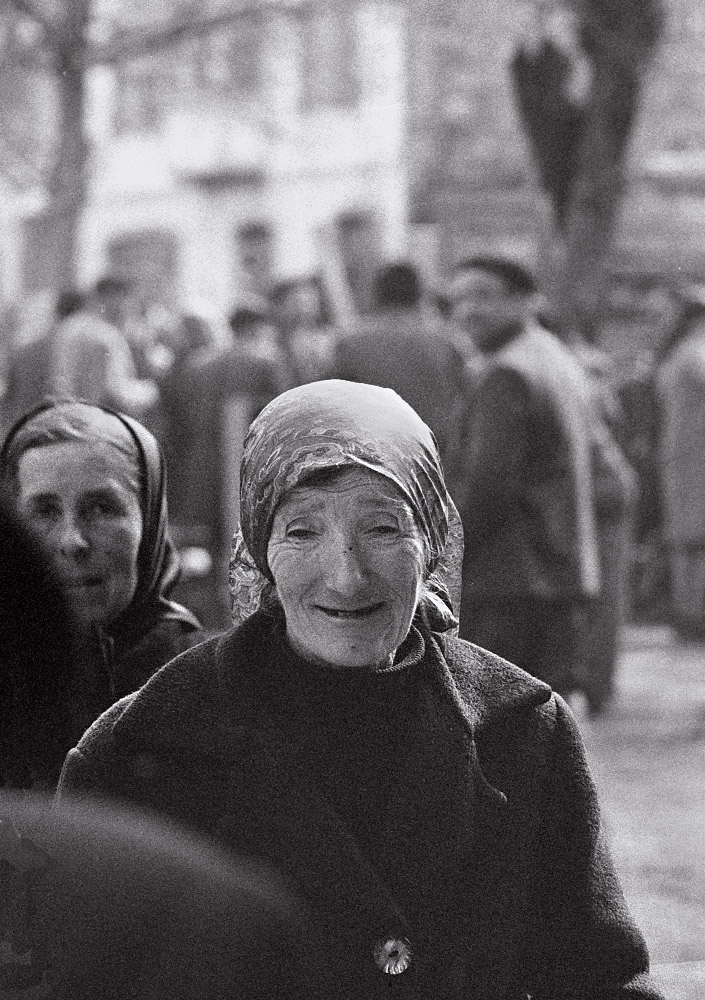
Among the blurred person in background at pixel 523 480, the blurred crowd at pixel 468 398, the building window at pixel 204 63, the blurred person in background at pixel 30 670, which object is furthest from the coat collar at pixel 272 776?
the building window at pixel 204 63

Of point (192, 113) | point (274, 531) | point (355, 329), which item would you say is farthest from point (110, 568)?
point (192, 113)

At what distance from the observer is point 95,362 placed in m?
8.08

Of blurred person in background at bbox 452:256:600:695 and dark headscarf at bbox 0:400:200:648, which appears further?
blurred person in background at bbox 452:256:600:695

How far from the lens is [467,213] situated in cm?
2433

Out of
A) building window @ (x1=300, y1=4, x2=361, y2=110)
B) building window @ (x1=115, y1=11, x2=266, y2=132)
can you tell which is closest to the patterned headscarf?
building window @ (x1=115, y1=11, x2=266, y2=132)

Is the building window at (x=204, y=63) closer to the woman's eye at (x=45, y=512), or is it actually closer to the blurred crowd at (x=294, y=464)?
the blurred crowd at (x=294, y=464)

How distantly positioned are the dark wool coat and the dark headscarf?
1.59ft

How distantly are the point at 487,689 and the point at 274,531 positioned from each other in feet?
0.98

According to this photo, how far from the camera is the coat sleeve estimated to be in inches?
84.0

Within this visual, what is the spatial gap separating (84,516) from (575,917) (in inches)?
33.6

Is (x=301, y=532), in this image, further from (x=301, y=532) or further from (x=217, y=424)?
(x=217, y=424)

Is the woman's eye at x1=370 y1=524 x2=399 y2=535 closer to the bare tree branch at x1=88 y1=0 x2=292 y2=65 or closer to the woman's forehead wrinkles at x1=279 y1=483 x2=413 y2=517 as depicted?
the woman's forehead wrinkles at x1=279 y1=483 x2=413 y2=517

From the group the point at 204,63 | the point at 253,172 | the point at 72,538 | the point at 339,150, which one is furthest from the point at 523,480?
the point at 253,172

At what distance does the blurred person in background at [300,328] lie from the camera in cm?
1141
